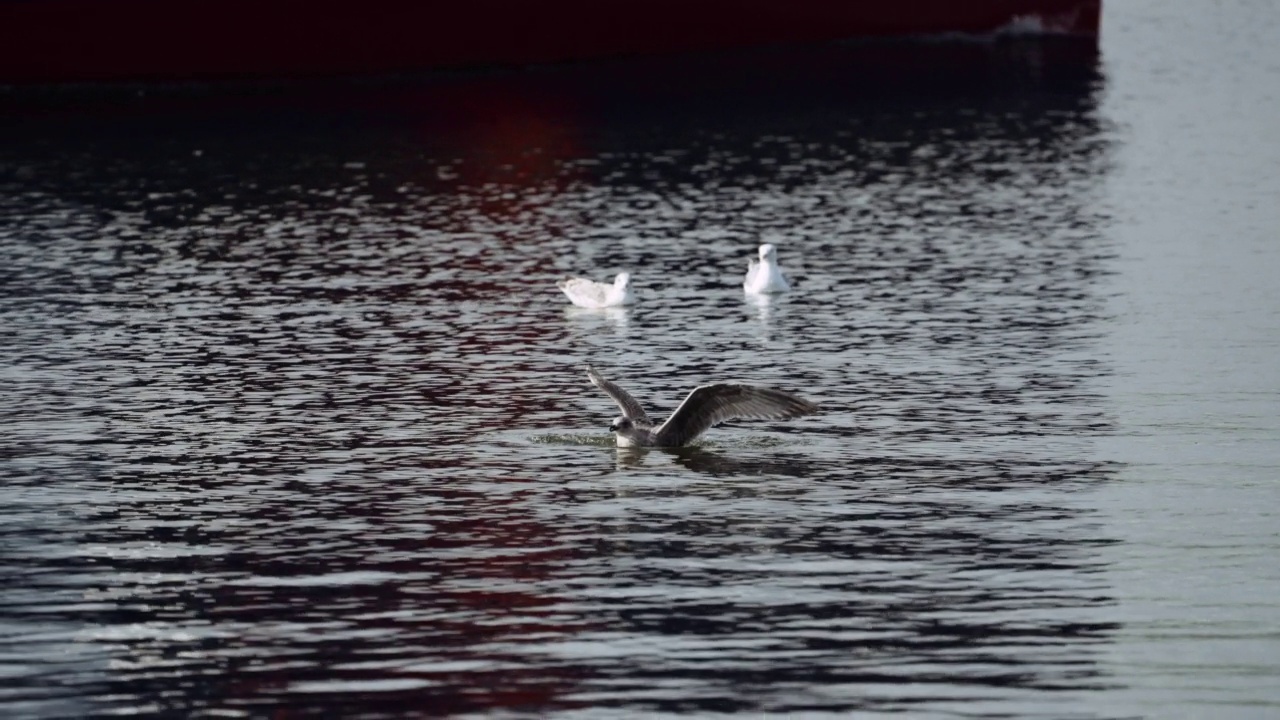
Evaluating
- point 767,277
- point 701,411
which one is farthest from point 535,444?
point 767,277

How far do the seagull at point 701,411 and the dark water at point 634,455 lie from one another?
0.35m

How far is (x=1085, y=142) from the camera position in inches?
2388

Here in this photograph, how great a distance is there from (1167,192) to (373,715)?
116 ft

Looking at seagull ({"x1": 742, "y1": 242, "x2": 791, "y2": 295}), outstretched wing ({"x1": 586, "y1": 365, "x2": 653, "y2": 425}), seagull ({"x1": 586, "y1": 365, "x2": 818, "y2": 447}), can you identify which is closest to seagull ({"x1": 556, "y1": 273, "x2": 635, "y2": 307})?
seagull ({"x1": 742, "y1": 242, "x2": 791, "y2": 295})

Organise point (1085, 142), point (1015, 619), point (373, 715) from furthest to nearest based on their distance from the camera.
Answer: point (1085, 142)
point (1015, 619)
point (373, 715)

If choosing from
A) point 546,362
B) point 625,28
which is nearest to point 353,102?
point 625,28

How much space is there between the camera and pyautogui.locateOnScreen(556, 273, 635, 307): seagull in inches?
1417

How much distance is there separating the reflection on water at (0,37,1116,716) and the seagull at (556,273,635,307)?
0.56 m

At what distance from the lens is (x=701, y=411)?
2508 cm

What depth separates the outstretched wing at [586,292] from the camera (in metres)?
36.2

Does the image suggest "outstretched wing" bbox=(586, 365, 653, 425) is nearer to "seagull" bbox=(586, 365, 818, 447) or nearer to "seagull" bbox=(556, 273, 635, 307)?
"seagull" bbox=(586, 365, 818, 447)

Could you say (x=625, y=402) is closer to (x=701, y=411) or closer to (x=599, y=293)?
(x=701, y=411)

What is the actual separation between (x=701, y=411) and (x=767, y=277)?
12.1m

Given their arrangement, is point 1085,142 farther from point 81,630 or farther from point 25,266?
point 81,630
